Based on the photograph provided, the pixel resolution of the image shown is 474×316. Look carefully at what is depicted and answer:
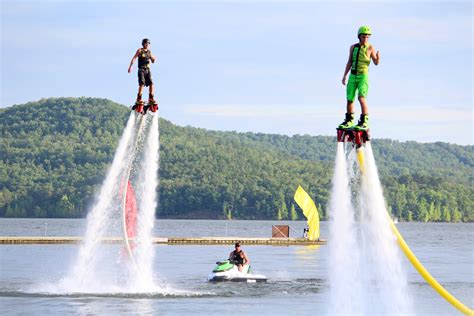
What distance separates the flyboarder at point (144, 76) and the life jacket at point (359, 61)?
1317cm

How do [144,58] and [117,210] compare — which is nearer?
[144,58]

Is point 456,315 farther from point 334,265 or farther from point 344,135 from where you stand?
point 344,135

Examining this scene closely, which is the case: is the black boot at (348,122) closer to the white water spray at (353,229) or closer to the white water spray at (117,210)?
the white water spray at (353,229)

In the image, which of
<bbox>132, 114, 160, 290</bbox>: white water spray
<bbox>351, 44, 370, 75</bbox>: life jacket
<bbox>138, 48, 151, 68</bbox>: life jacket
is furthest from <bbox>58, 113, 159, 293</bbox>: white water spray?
<bbox>351, 44, 370, 75</bbox>: life jacket

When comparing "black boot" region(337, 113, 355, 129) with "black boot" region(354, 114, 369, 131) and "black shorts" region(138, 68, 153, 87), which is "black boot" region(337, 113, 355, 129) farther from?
"black shorts" region(138, 68, 153, 87)

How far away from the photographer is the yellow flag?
132875mm

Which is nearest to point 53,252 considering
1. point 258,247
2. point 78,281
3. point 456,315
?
point 258,247

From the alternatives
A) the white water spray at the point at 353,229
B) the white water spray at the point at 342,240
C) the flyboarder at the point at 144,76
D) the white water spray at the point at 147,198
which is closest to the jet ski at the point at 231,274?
the white water spray at the point at 147,198

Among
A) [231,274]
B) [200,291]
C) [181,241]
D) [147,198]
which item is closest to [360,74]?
[147,198]

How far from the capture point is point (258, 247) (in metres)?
153

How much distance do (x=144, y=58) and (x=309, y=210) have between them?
295 feet

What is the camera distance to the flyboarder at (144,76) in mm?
44000

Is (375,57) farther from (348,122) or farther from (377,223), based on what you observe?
(377,223)

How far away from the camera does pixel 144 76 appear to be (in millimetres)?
44000
